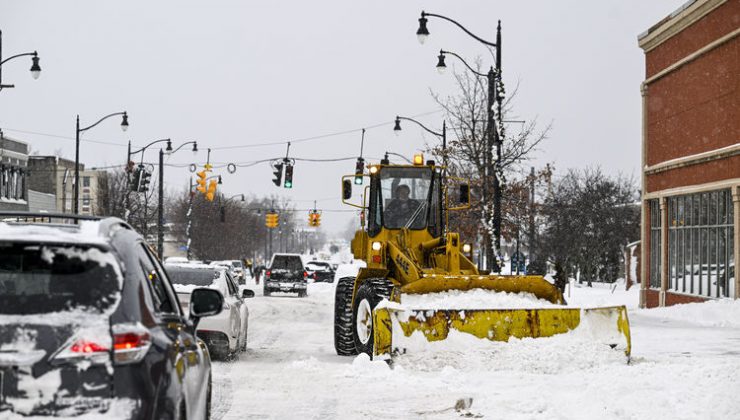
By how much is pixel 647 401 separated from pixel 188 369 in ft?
20.0

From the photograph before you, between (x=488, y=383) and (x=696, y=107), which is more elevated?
(x=696, y=107)

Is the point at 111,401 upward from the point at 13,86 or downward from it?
downward

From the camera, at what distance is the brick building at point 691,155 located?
30.9 m

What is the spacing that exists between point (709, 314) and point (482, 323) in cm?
1587

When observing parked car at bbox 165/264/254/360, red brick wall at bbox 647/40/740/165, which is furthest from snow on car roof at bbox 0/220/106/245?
red brick wall at bbox 647/40/740/165

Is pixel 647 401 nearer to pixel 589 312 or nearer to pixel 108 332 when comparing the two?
pixel 589 312

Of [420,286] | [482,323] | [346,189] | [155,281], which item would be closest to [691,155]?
[346,189]

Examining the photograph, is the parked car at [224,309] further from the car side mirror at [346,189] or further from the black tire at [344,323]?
the car side mirror at [346,189]

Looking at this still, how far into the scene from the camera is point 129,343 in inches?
192

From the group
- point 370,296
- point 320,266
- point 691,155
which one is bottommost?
point 320,266

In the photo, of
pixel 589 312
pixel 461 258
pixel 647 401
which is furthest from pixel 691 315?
pixel 647 401

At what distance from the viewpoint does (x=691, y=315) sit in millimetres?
29672

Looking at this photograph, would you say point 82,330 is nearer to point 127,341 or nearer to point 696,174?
point 127,341

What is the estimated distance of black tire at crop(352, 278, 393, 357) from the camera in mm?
16594
